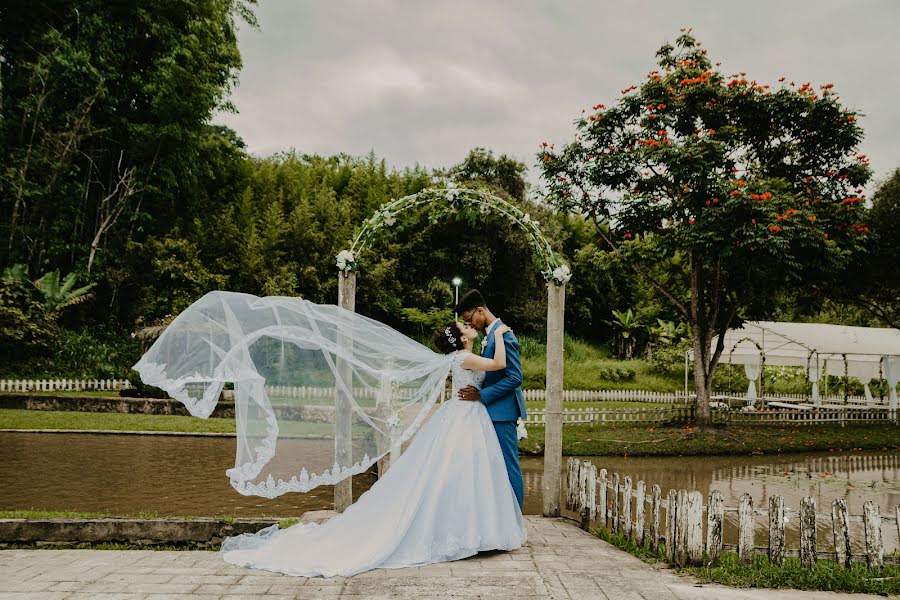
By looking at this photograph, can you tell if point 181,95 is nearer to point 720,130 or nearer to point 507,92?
point 507,92

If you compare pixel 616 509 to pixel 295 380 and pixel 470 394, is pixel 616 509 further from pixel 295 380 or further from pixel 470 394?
pixel 295 380

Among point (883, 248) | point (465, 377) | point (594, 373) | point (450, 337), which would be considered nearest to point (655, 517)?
point (465, 377)

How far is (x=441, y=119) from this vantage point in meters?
23.2

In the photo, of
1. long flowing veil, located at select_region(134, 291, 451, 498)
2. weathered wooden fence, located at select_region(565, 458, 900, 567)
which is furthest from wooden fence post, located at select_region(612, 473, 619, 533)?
long flowing veil, located at select_region(134, 291, 451, 498)

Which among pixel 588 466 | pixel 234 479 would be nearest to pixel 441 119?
pixel 588 466

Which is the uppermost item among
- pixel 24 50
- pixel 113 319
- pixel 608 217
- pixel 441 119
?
pixel 24 50

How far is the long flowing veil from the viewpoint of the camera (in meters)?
5.12

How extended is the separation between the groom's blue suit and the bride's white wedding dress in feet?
0.42

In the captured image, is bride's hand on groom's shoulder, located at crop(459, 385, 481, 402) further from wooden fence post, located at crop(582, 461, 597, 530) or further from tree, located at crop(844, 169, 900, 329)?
tree, located at crop(844, 169, 900, 329)

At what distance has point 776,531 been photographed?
5402 mm

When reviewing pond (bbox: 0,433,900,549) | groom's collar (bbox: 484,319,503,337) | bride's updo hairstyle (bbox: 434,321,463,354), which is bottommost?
pond (bbox: 0,433,900,549)

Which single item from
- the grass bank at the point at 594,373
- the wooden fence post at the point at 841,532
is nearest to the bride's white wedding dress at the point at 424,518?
the wooden fence post at the point at 841,532

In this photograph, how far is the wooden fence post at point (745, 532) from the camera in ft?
17.3

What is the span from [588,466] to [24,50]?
24839 mm
